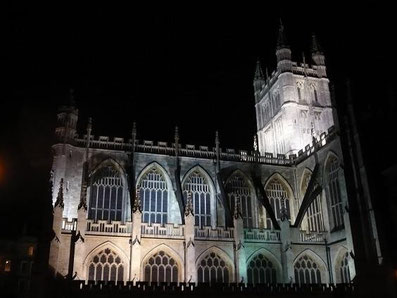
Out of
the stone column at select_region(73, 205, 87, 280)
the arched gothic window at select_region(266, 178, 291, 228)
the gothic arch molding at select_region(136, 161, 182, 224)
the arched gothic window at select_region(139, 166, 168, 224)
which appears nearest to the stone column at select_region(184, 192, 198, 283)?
the gothic arch molding at select_region(136, 161, 182, 224)

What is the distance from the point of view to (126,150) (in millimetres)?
36812

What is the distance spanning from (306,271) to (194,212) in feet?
33.8

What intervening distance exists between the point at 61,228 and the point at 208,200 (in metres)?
13.6

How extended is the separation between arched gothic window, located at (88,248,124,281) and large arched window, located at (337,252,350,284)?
16.2 m

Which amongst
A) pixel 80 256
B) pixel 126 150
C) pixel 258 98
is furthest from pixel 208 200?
pixel 258 98

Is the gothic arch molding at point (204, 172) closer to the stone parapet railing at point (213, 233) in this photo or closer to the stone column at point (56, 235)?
the stone parapet railing at point (213, 233)

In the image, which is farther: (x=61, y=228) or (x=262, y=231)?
(x=262, y=231)

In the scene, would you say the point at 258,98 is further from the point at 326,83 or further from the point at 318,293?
the point at 318,293

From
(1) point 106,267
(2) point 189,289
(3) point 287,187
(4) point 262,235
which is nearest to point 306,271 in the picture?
(4) point 262,235

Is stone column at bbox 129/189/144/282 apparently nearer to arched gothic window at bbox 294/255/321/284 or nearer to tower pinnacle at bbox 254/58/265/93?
arched gothic window at bbox 294/255/321/284

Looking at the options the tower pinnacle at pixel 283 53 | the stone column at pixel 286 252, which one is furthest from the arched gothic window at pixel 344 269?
the tower pinnacle at pixel 283 53

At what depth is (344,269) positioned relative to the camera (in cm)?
3225

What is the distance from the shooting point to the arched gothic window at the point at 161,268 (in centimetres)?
3028

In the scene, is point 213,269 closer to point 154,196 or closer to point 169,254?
point 169,254
